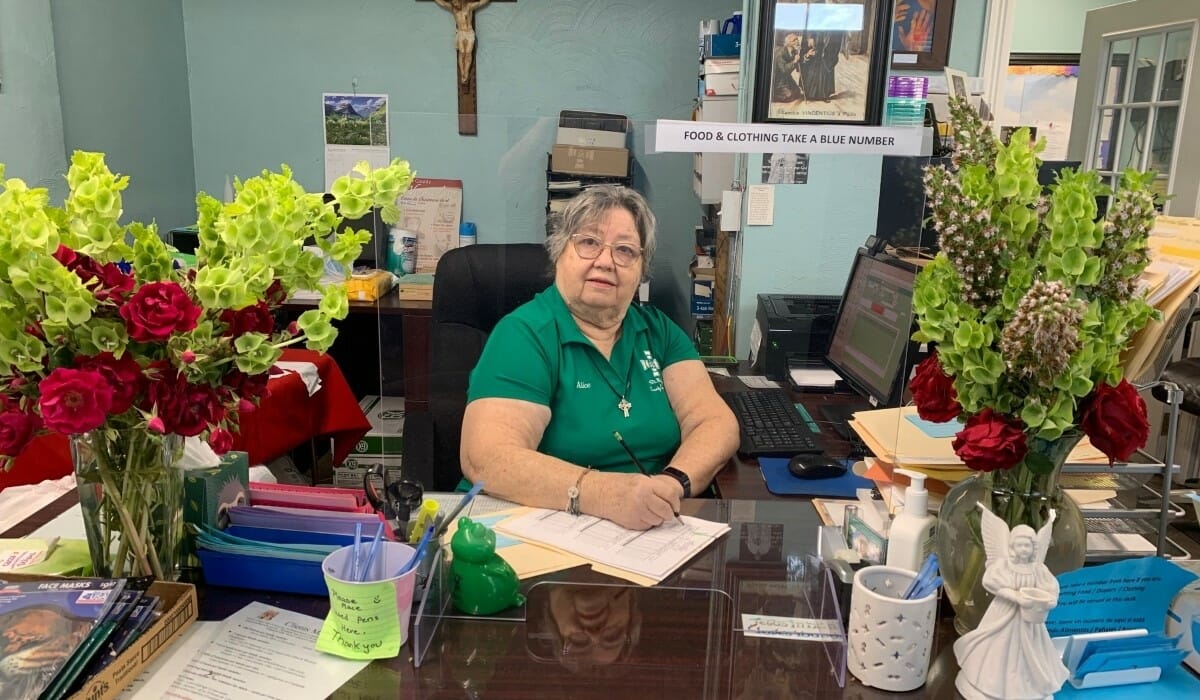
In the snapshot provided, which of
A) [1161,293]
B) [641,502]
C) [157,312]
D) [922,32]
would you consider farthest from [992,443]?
[922,32]

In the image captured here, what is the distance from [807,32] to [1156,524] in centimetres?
119

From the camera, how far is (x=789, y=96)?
1.79 metres

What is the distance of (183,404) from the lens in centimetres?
92

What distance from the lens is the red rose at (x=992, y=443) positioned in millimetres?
946

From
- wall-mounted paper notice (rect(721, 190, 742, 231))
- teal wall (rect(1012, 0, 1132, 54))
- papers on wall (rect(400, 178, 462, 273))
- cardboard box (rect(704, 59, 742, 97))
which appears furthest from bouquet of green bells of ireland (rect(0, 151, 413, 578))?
teal wall (rect(1012, 0, 1132, 54))

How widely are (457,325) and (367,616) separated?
0.86 metres

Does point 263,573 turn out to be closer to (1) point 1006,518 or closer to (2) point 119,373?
(2) point 119,373

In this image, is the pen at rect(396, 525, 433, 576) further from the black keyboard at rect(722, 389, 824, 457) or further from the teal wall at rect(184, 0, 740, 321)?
the teal wall at rect(184, 0, 740, 321)

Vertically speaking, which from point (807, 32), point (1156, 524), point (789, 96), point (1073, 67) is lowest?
point (1156, 524)

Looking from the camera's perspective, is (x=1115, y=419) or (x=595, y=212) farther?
(x=595, y=212)

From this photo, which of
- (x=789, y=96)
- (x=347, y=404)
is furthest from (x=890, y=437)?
(x=347, y=404)

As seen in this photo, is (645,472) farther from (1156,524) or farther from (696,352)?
(1156,524)

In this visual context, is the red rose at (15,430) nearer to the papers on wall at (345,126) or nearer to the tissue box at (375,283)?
the tissue box at (375,283)

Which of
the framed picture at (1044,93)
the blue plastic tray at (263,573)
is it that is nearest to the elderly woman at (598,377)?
the blue plastic tray at (263,573)
